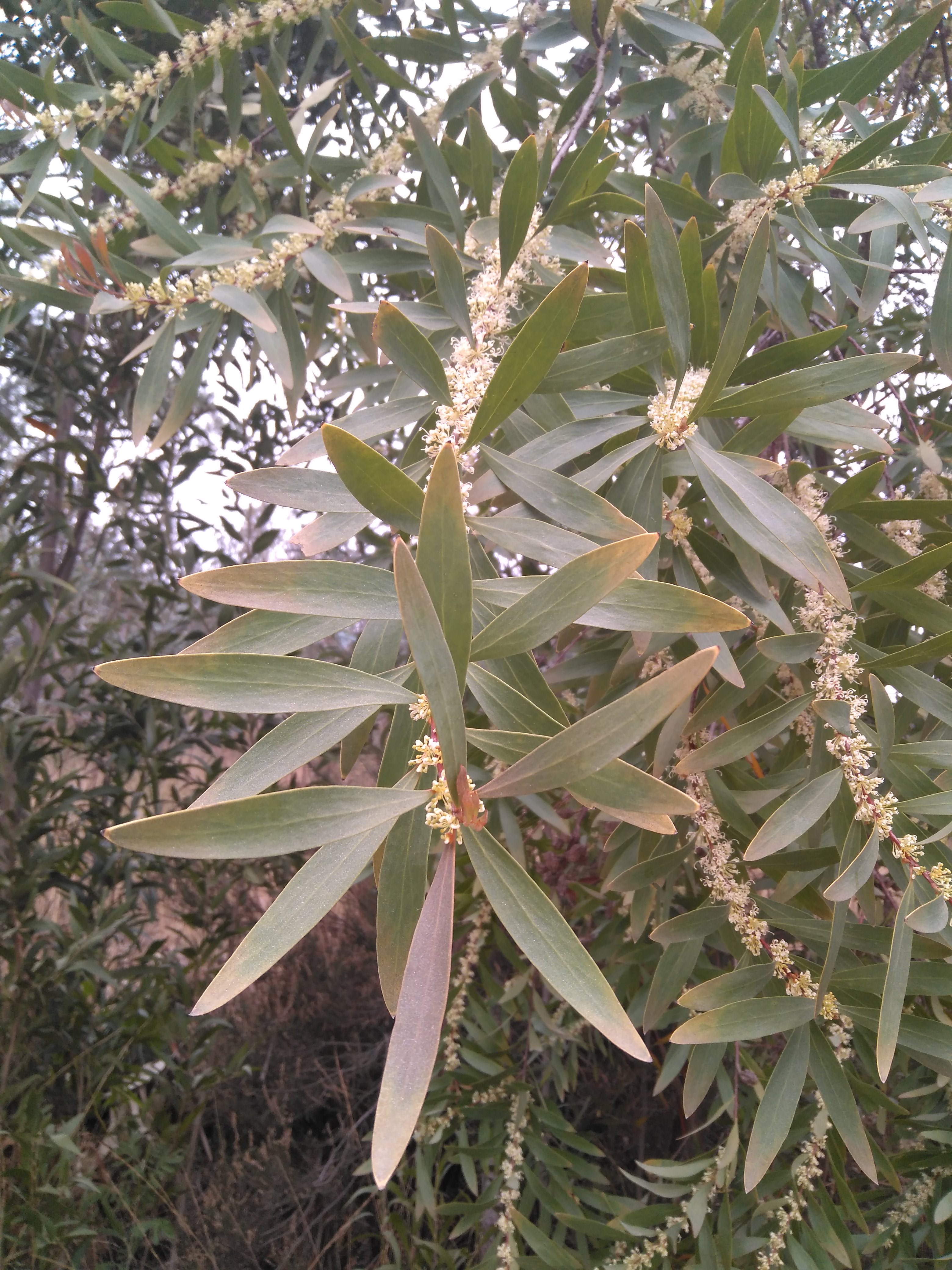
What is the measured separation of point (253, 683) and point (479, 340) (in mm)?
397

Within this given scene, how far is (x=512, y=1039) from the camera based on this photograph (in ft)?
5.55

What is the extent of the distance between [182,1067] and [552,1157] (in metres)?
0.84

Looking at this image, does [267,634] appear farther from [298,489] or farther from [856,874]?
[856,874]

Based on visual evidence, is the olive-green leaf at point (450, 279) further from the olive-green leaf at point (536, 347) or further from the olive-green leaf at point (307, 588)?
the olive-green leaf at point (307, 588)

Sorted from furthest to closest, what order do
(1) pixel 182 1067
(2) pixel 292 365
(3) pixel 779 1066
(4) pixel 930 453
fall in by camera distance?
(1) pixel 182 1067 < (2) pixel 292 365 < (4) pixel 930 453 < (3) pixel 779 1066

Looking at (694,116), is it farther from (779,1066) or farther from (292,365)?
(779,1066)

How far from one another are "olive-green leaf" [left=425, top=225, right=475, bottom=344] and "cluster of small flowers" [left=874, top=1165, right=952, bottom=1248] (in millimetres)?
1113

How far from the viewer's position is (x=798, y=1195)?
917 mm

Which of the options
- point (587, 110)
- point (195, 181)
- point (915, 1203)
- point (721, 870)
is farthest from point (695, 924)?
point (195, 181)

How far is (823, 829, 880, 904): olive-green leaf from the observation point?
484mm

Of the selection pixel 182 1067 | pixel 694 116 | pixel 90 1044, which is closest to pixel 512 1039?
pixel 182 1067

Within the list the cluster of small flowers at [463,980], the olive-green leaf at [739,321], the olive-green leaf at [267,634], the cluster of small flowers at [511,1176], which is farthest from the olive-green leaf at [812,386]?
the cluster of small flowers at [511,1176]

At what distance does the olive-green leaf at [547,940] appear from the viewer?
358mm

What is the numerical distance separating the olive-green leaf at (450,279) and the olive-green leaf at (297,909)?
0.43 m
